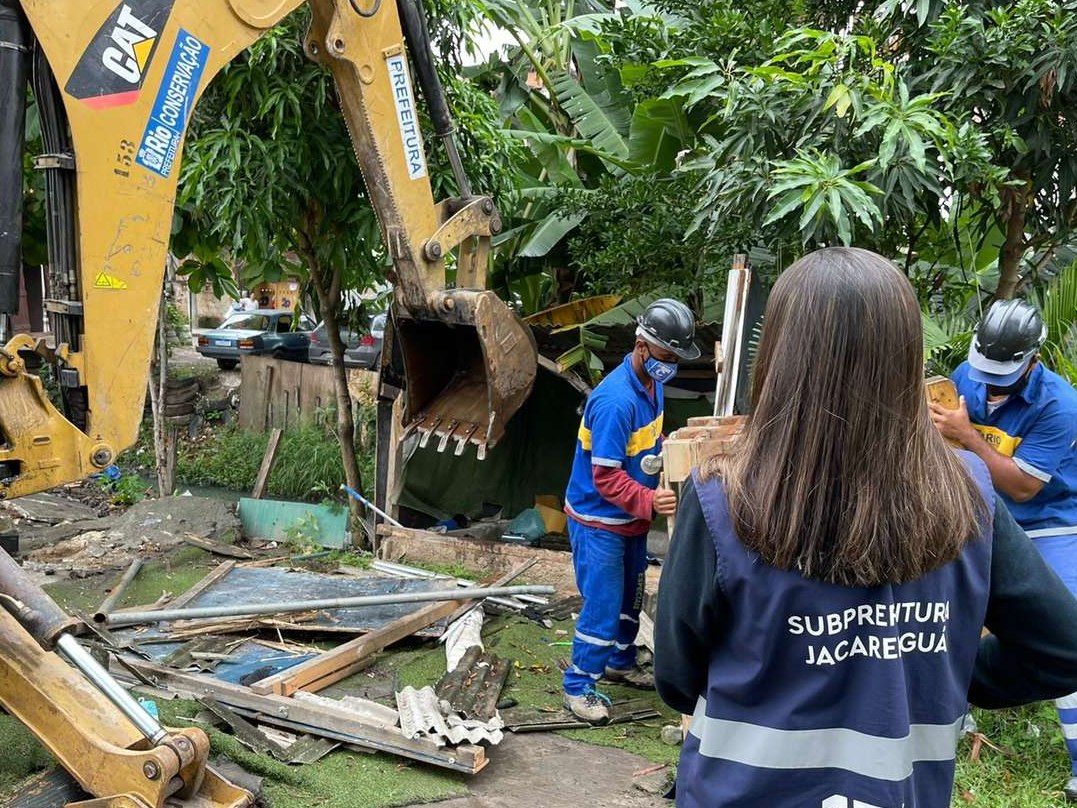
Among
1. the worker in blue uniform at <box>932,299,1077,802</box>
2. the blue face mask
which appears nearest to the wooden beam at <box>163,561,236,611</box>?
the blue face mask

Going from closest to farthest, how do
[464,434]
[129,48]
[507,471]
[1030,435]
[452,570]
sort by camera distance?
[129,48] < [1030,435] < [464,434] < [452,570] < [507,471]

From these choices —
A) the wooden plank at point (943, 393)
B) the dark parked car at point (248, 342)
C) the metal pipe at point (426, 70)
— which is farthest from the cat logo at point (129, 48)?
the dark parked car at point (248, 342)

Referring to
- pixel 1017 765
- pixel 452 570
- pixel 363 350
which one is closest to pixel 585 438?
pixel 1017 765

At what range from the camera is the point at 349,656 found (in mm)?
5371

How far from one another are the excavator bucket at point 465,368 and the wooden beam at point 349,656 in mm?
1032

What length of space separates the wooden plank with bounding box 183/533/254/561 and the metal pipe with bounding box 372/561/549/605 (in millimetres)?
1217

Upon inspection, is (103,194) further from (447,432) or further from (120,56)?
(447,432)

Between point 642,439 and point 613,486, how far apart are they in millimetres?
353

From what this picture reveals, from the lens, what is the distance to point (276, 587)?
6570 mm

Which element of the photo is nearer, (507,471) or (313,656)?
(313,656)

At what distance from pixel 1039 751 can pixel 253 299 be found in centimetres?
2389

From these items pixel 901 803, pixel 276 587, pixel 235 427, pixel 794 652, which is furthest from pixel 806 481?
pixel 235 427

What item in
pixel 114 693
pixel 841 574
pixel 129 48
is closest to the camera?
pixel 841 574

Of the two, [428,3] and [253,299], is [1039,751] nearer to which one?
[428,3]
